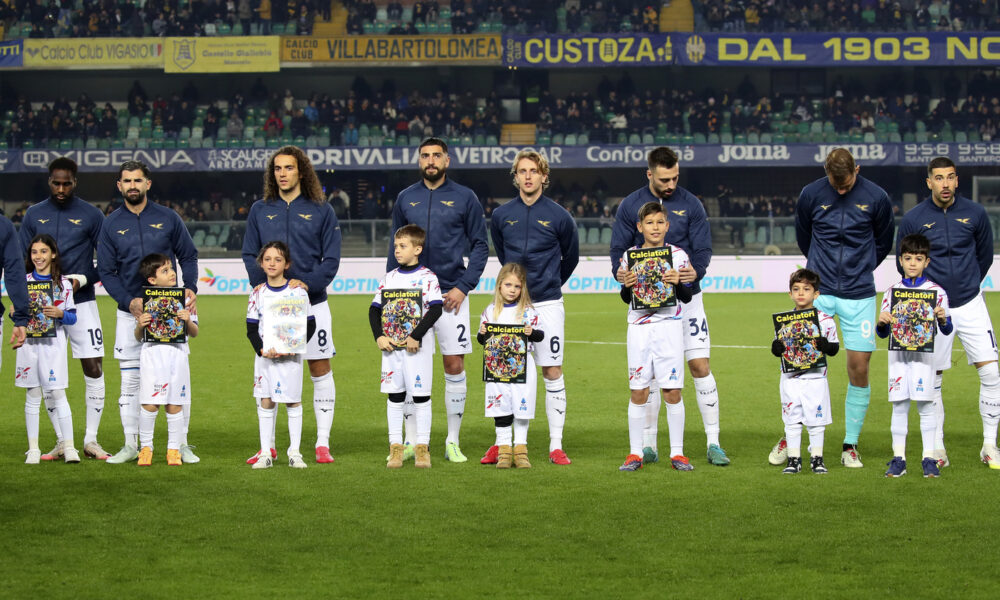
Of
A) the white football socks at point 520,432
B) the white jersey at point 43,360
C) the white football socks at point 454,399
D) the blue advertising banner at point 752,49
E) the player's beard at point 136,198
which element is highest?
the blue advertising banner at point 752,49

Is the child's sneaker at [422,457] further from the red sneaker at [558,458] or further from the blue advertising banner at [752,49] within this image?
the blue advertising banner at [752,49]

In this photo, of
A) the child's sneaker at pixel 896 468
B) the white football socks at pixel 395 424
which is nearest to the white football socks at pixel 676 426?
the child's sneaker at pixel 896 468

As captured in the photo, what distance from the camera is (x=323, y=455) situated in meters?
8.47

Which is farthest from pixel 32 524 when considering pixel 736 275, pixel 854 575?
pixel 736 275

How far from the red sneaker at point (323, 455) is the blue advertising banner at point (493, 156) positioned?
2989 cm

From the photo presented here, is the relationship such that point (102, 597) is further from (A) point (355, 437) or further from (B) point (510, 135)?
(B) point (510, 135)

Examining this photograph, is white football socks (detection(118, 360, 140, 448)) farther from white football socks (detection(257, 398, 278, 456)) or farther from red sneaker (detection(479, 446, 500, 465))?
red sneaker (detection(479, 446, 500, 465))

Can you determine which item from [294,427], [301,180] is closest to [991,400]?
[294,427]

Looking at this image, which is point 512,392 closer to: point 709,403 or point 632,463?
point 632,463

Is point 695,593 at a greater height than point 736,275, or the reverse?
A: point 736,275

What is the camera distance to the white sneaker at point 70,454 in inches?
332

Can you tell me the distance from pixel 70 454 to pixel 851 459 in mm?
5515

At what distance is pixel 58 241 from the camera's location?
8742 mm

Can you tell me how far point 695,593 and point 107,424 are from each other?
6.87m
